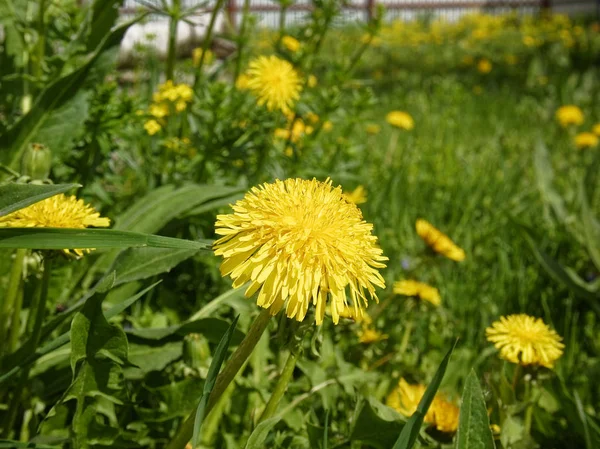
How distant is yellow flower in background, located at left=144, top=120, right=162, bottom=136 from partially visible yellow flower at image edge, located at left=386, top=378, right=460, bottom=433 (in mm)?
984

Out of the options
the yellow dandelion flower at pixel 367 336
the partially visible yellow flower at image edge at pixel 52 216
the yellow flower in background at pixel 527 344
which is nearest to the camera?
the partially visible yellow flower at image edge at pixel 52 216

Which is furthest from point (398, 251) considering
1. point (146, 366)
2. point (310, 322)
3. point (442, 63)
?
point (442, 63)

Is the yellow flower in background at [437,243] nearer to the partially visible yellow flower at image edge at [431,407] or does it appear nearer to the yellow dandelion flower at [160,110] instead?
the partially visible yellow flower at image edge at [431,407]

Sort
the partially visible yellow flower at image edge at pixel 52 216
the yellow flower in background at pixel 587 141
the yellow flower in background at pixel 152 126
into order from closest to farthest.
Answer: the partially visible yellow flower at image edge at pixel 52 216 → the yellow flower in background at pixel 152 126 → the yellow flower in background at pixel 587 141

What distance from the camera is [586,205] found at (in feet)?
7.39

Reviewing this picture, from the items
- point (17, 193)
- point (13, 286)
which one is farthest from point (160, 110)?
point (17, 193)

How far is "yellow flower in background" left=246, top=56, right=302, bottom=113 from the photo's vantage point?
1742mm

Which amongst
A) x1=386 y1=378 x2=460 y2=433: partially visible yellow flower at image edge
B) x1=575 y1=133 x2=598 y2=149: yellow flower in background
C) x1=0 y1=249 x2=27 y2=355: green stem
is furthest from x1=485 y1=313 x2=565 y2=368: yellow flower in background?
x1=575 y1=133 x2=598 y2=149: yellow flower in background

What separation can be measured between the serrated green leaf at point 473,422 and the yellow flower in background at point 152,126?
122 cm

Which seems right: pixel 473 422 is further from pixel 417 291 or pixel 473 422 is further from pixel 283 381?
pixel 417 291

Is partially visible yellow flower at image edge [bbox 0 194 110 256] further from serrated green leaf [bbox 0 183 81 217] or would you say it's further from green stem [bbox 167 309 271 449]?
green stem [bbox 167 309 271 449]

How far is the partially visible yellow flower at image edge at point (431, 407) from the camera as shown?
128cm

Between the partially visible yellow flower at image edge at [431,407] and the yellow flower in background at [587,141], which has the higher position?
the yellow flower in background at [587,141]

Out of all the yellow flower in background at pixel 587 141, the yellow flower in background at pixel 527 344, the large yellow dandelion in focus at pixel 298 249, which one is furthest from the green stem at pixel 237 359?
the yellow flower in background at pixel 587 141
